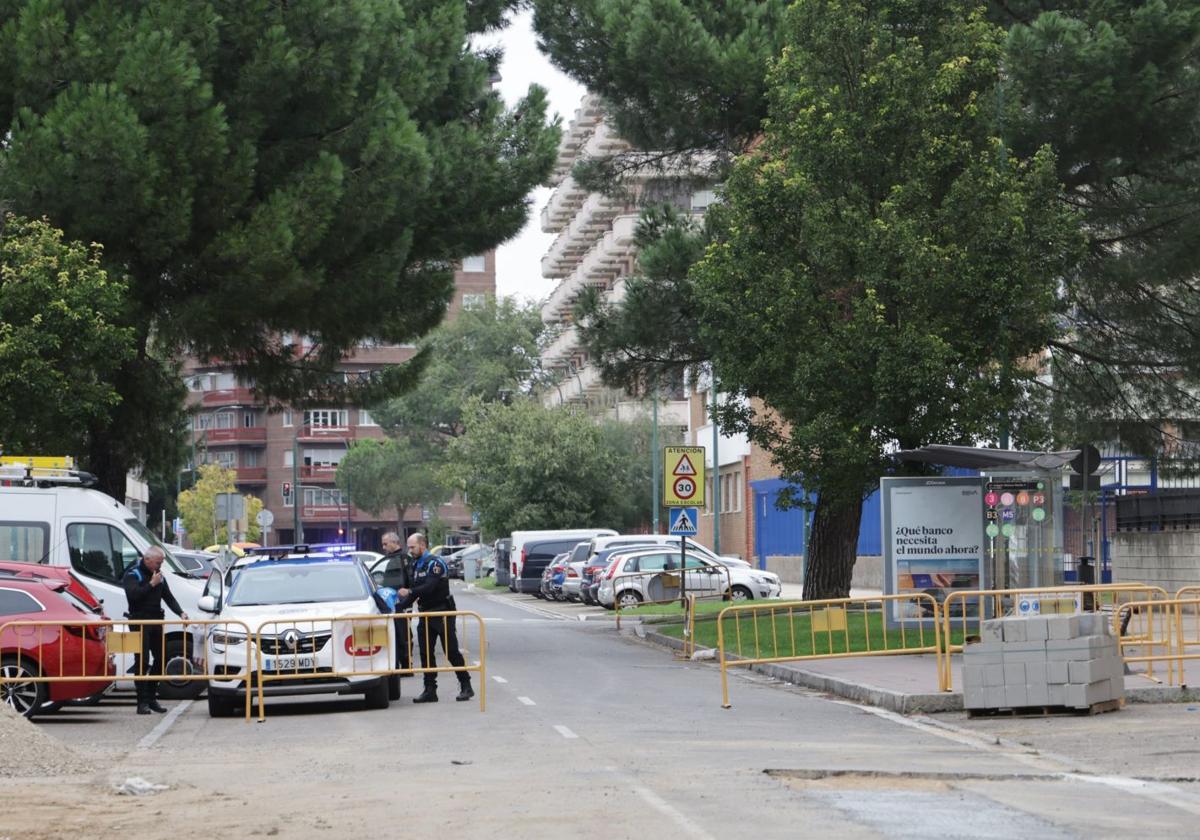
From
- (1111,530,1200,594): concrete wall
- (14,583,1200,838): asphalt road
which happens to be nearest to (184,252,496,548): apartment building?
(1111,530,1200,594): concrete wall

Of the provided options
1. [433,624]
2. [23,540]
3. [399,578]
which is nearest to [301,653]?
[433,624]

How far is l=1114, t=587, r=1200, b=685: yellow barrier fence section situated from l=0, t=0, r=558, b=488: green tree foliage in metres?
14.1

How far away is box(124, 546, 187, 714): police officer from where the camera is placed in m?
20.7

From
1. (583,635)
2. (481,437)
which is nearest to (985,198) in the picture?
(583,635)

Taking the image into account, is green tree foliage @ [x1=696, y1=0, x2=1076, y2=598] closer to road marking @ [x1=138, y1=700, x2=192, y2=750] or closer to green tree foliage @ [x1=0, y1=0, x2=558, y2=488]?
green tree foliage @ [x1=0, y1=0, x2=558, y2=488]

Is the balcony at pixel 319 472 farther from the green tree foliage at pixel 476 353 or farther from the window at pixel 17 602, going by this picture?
the window at pixel 17 602

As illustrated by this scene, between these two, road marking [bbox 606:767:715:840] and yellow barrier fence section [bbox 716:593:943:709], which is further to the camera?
yellow barrier fence section [bbox 716:593:943:709]

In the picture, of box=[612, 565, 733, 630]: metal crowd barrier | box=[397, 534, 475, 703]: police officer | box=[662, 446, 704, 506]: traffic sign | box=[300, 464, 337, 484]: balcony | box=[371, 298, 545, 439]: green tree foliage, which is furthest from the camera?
box=[300, 464, 337, 484]: balcony

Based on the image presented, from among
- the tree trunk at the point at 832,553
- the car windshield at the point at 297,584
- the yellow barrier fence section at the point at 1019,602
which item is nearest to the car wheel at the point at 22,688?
the car windshield at the point at 297,584

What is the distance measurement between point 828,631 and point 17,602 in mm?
8536

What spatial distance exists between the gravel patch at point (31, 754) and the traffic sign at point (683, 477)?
16590mm

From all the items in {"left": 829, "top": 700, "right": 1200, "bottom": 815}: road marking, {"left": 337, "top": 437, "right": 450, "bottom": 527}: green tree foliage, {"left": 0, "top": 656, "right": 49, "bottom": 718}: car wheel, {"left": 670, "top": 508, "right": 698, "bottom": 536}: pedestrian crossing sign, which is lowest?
{"left": 829, "top": 700, "right": 1200, "bottom": 815}: road marking

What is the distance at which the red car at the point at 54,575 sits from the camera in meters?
21.2

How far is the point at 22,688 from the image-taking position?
1970 centimetres
